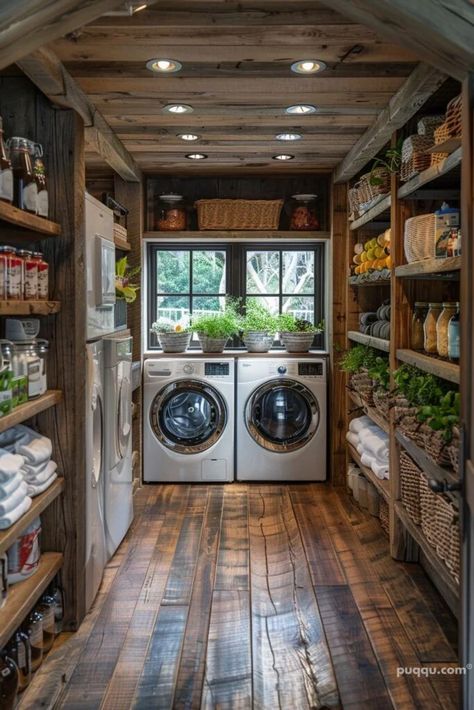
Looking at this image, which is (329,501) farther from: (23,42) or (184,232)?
(23,42)

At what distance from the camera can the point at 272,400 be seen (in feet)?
16.9

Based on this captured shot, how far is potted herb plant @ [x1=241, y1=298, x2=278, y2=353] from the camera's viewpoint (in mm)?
5254

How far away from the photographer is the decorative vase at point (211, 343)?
5.20 meters

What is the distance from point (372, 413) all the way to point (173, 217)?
2255mm

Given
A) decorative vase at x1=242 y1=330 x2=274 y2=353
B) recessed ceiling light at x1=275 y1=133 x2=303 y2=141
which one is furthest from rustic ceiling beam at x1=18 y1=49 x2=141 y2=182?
decorative vase at x1=242 y1=330 x2=274 y2=353

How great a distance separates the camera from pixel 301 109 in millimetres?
3404

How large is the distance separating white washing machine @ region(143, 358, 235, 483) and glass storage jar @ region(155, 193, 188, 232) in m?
1.05

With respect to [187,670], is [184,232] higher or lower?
higher

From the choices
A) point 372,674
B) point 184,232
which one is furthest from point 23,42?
point 184,232

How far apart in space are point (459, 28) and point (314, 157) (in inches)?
122

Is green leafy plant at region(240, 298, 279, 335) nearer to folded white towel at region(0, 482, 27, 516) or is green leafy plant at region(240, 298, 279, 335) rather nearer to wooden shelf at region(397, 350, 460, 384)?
wooden shelf at region(397, 350, 460, 384)

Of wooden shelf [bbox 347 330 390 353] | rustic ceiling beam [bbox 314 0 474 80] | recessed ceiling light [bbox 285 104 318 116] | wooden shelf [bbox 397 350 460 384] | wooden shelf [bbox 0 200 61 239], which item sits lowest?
wooden shelf [bbox 397 350 460 384]

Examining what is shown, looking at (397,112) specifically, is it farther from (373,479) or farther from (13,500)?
(13,500)

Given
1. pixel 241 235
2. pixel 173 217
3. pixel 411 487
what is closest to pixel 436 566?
pixel 411 487
